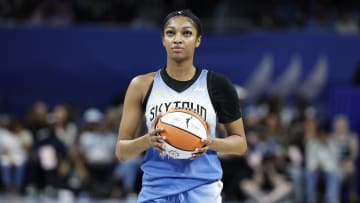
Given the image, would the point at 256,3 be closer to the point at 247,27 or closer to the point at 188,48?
the point at 247,27

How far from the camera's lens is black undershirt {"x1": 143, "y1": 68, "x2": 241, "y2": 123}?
17.2ft

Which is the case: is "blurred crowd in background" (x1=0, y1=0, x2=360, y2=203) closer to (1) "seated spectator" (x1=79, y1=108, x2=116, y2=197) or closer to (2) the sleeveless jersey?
(1) "seated spectator" (x1=79, y1=108, x2=116, y2=197)

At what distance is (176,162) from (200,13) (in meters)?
12.4

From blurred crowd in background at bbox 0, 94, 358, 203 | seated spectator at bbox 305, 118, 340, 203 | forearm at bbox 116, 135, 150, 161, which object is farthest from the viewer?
seated spectator at bbox 305, 118, 340, 203

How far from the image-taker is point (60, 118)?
1388 cm

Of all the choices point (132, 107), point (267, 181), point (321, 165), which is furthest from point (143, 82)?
point (321, 165)

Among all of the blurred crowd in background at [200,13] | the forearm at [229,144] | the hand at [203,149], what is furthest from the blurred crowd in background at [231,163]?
the hand at [203,149]

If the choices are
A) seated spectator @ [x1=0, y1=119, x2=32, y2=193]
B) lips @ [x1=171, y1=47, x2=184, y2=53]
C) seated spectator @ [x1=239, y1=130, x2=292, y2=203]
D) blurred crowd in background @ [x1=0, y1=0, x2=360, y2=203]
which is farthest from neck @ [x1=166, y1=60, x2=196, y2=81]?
seated spectator @ [x1=0, y1=119, x2=32, y2=193]

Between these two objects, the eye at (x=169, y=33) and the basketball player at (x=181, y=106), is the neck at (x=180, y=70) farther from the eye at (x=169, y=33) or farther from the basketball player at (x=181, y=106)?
the eye at (x=169, y=33)

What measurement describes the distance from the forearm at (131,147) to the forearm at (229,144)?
0.40 m

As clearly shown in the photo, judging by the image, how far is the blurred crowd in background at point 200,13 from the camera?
1686cm

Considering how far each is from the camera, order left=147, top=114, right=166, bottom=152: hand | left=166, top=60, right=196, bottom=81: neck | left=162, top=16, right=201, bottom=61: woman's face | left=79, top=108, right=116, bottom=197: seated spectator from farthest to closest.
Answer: left=79, top=108, right=116, bottom=197: seated spectator, left=166, top=60, right=196, bottom=81: neck, left=162, top=16, right=201, bottom=61: woman's face, left=147, top=114, right=166, bottom=152: hand

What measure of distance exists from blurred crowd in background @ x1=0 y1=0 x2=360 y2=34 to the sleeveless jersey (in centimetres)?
1152

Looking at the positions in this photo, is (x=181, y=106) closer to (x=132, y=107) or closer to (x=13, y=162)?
(x=132, y=107)
